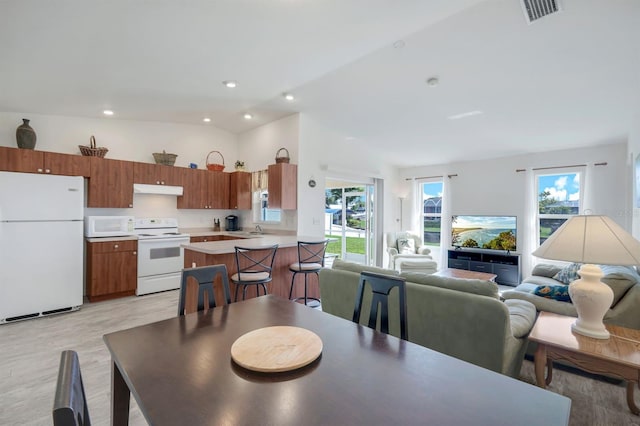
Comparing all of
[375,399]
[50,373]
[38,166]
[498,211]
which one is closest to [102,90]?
[38,166]

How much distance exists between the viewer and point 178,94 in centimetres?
397

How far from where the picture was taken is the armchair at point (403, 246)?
6301mm

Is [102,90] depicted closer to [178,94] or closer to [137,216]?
[178,94]

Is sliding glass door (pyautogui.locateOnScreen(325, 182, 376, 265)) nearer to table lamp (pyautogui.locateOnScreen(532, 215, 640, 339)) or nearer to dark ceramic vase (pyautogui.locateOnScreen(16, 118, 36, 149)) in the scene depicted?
table lamp (pyautogui.locateOnScreen(532, 215, 640, 339))

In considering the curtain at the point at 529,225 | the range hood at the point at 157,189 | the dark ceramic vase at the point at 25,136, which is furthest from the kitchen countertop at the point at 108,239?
the curtain at the point at 529,225

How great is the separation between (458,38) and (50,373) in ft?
15.8

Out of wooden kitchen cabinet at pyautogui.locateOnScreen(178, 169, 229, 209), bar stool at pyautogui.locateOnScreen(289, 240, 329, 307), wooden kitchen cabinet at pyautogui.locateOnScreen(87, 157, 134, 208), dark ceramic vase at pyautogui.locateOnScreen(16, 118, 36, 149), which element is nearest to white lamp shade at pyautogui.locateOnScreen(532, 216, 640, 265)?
bar stool at pyautogui.locateOnScreen(289, 240, 329, 307)

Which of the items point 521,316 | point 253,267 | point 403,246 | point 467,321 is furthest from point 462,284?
point 403,246

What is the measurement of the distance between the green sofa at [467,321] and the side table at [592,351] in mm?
166

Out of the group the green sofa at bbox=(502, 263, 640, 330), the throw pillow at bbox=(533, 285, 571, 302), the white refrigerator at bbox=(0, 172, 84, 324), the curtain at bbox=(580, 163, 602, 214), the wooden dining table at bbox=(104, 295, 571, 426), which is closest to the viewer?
the wooden dining table at bbox=(104, 295, 571, 426)

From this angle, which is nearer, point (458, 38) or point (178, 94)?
point (458, 38)

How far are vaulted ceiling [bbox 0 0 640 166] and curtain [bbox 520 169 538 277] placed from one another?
832mm

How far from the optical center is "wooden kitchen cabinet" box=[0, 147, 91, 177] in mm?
3684

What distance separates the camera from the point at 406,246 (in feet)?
21.5
